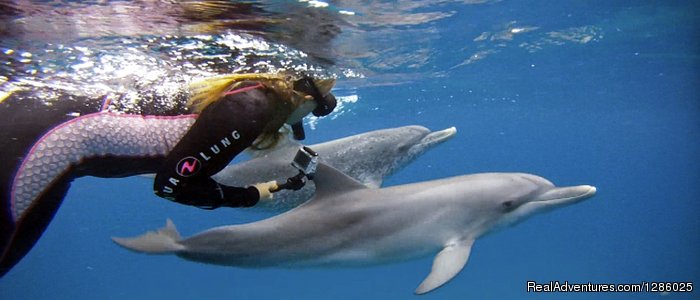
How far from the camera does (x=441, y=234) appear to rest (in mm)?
5656

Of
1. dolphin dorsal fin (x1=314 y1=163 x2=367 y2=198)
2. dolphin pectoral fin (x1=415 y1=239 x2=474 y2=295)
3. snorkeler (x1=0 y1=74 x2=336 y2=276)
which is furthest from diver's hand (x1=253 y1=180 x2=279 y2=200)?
dolphin pectoral fin (x1=415 y1=239 x2=474 y2=295)

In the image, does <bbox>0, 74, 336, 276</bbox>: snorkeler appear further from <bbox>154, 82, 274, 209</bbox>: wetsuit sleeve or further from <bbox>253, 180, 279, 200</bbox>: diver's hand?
<bbox>253, 180, 279, 200</bbox>: diver's hand

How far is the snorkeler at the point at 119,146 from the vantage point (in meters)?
3.68

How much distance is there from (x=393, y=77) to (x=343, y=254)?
13766 mm

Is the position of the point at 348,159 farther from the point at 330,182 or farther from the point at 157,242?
the point at 157,242

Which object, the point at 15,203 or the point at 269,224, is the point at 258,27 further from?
the point at 15,203

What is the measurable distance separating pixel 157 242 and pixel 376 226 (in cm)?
231

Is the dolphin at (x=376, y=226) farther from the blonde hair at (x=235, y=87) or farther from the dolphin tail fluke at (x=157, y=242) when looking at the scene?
the blonde hair at (x=235, y=87)

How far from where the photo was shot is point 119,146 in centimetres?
405

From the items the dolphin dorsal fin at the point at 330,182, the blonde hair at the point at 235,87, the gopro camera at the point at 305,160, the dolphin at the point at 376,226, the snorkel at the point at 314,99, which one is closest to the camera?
the blonde hair at the point at 235,87

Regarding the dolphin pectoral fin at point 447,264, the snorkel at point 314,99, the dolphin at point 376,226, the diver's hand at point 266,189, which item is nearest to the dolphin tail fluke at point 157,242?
the dolphin at point 376,226

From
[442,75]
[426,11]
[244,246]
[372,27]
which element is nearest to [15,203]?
[244,246]

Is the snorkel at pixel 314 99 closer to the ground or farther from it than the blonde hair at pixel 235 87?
closer to the ground

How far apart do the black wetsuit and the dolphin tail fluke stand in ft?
2.92
